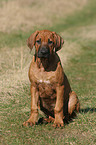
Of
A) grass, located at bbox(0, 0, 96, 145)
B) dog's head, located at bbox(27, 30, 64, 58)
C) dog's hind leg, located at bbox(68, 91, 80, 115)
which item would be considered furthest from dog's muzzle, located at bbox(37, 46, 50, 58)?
grass, located at bbox(0, 0, 96, 145)

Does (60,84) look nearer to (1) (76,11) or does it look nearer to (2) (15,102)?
(2) (15,102)

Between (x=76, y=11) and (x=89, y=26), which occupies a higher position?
(x=76, y=11)

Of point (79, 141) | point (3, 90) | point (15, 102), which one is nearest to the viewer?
point (79, 141)

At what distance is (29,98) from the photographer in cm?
643

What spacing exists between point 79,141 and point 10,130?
1.20m

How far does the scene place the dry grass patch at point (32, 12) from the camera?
14.0 metres

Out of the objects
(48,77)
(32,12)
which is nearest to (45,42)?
(48,77)

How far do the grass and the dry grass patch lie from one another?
1.26m

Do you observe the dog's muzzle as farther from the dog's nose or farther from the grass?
the grass

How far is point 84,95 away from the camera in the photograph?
6.86 meters

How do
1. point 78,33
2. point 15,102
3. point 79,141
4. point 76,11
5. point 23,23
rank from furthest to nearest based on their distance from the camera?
point 76,11, point 78,33, point 23,23, point 15,102, point 79,141

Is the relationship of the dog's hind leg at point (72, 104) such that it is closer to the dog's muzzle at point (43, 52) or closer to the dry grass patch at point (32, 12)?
the dog's muzzle at point (43, 52)

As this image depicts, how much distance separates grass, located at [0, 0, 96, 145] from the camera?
4.55 metres

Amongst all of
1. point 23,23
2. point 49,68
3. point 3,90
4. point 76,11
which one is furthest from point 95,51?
point 76,11
